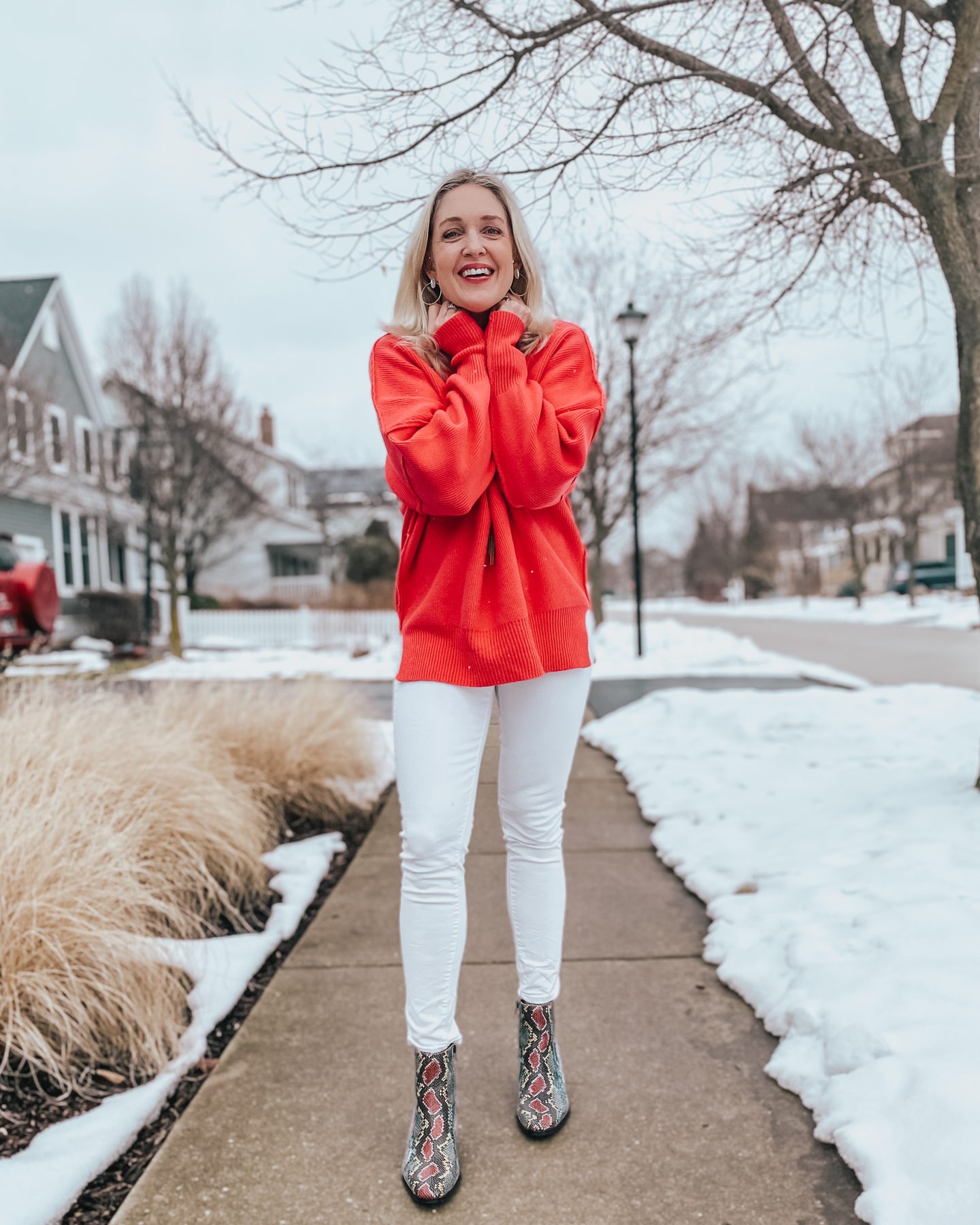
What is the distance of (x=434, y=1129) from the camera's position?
1758 mm

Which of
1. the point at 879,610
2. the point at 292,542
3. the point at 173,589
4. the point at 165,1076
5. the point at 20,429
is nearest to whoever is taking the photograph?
the point at 165,1076

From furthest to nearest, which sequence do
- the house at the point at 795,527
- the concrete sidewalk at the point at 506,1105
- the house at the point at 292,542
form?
the house at the point at 795,527, the house at the point at 292,542, the concrete sidewalk at the point at 506,1105

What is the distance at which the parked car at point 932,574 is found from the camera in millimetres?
35781

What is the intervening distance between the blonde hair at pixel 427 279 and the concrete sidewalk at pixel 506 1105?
894 mm

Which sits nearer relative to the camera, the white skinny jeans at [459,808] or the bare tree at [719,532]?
the white skinny jeans at [459,808]

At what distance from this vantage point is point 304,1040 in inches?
92.4

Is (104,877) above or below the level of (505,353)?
below

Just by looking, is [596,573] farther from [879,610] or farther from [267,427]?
[267,427]

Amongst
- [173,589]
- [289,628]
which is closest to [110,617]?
[173,589]

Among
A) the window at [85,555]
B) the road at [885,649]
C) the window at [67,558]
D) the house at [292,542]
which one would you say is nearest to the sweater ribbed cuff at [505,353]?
the road at [885,649]

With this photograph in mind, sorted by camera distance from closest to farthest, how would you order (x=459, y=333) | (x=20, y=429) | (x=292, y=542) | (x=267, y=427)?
(x=459, y=333)
(x=20, y=429)
(x=292, y=542)
(x=267, y=427)

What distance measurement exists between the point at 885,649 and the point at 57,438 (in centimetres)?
1541

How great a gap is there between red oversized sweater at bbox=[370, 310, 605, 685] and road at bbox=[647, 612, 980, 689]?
7.95 metres

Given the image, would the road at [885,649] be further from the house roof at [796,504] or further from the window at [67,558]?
the window at [67,558]
